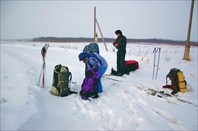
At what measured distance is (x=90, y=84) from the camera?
15.6ft

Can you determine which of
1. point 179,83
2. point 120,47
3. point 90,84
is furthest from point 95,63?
point 120,47

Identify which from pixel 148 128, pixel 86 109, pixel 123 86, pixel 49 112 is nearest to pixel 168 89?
pixel 123 86

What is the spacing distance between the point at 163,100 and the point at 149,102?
0.52 m

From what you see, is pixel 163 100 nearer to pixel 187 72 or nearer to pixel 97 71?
pixel 97 71

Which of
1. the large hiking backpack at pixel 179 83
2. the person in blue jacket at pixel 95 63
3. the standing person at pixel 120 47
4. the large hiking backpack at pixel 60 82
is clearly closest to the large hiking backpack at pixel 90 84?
the person in blue jacket at pixel 95 63

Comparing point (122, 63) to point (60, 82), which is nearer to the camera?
point (60, 82)

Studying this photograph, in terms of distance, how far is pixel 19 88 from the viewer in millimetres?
4543

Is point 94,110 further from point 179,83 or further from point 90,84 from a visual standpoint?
point 179,83

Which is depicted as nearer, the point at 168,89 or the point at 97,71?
the point at 97,71

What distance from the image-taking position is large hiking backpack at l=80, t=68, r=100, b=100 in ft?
15.5

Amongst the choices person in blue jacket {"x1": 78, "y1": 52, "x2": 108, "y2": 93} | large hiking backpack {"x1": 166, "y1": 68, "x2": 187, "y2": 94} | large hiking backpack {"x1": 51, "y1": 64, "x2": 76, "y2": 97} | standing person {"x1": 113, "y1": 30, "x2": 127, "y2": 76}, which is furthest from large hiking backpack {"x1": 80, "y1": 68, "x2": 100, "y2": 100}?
standing person {"x1": 113, "y1": 30, "x2": 127, "y2": 76}

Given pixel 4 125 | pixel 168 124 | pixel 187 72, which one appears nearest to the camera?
pixel 4 125

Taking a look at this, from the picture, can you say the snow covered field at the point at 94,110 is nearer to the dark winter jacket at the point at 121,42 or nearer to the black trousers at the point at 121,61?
the black trousers at the point at 121,61

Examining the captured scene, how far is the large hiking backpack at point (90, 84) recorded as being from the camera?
15.5 ft
